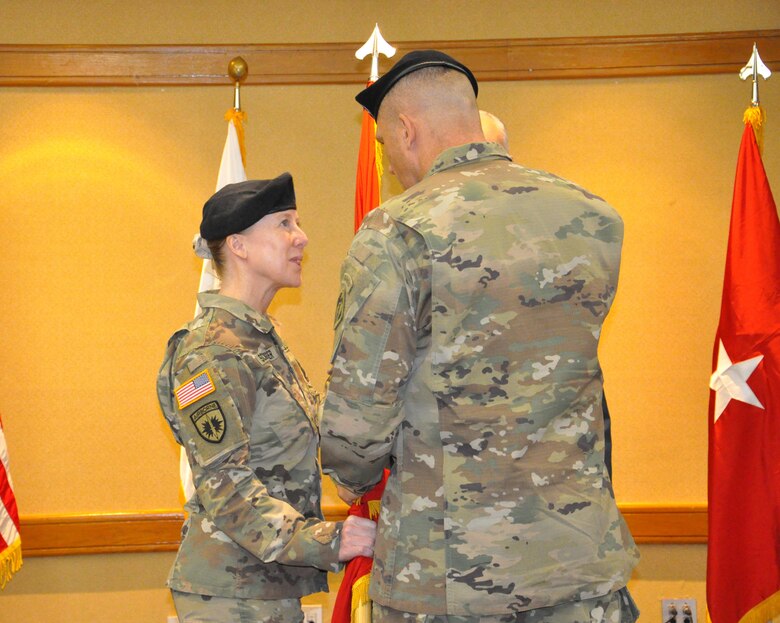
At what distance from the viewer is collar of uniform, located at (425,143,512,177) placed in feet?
5.20

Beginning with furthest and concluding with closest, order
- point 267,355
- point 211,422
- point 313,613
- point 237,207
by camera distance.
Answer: point 313,613 < point 237,207 < point 267,355 < point 211,422

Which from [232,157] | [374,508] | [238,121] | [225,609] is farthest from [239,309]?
[238,121]

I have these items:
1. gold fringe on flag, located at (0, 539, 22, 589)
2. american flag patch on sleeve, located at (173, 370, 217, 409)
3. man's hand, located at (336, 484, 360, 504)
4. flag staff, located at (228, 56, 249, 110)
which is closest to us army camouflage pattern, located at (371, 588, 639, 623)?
man's hand, located at (336, 484, 360, 504)

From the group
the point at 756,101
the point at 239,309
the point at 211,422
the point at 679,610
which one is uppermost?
the point at 756,101

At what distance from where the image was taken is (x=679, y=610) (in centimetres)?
382

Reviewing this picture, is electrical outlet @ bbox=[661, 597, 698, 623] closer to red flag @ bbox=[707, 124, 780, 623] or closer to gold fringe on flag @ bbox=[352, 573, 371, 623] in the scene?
red flag @ bbox=[707, 124, 780, 623]

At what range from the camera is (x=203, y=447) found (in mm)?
1825

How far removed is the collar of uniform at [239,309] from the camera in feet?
6.51

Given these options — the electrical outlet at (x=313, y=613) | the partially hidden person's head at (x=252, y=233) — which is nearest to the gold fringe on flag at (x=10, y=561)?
the electrical outlet at (x=313, y=613)

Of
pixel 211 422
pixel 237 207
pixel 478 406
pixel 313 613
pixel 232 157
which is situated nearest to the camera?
pixel 478 406

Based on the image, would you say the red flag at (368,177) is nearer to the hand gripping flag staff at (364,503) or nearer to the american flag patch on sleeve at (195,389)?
the hand gripping flag staff at (364,503)

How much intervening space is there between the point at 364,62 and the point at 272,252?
202 cm

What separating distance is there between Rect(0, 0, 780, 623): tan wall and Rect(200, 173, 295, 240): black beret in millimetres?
1776

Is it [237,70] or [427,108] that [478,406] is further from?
[237,70]
